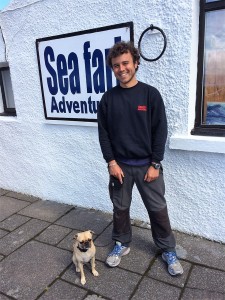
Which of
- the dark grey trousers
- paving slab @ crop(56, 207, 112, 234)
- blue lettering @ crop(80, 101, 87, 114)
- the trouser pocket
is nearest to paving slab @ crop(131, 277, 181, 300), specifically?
the dark grey trousers

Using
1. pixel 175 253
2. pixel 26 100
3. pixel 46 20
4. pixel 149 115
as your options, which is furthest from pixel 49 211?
pixel 46 20

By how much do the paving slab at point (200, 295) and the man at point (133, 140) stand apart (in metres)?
0.19

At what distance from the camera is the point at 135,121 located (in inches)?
93.7

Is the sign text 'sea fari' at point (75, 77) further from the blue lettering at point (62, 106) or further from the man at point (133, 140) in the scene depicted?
the man at point (133, 140)

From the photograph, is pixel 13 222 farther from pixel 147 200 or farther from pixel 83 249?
pixel 147 200

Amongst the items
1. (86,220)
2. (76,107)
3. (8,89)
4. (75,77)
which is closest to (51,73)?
(75,77)

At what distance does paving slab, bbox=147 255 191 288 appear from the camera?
245cm

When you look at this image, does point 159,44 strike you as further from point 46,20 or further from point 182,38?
point 46,20

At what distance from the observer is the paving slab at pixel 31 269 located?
2.49m

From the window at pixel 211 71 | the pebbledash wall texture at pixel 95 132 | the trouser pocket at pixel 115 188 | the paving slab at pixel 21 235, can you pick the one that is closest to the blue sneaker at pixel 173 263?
the pebbledash wall texture at pixel 95 132

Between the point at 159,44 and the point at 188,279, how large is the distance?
221cm

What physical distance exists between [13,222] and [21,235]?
1.30 feet

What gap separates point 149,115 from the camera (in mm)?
2387

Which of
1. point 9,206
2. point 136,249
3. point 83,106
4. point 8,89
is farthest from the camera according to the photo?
point 8,89
